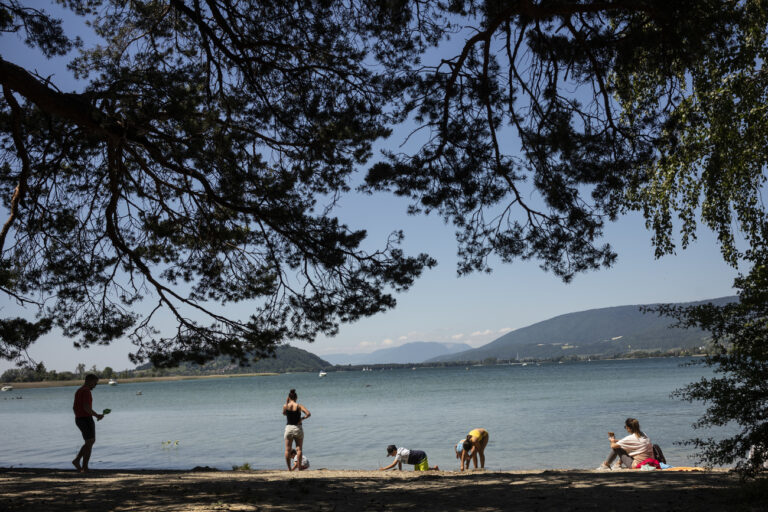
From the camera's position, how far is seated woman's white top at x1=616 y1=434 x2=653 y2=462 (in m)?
9.41

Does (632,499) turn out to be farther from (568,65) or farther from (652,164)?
(568,65)

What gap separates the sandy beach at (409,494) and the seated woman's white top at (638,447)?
273 centimetres

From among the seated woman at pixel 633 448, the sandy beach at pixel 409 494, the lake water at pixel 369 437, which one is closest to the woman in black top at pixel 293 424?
the sandy beach at pixel 409 494

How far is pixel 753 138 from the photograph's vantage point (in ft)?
23.1

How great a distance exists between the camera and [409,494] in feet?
19.2

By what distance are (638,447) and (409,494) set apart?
555 centimetres

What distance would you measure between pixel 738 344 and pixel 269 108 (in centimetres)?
545

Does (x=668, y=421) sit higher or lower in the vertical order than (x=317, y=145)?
lower

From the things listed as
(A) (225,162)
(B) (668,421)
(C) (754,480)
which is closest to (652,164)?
(C) (754,480)

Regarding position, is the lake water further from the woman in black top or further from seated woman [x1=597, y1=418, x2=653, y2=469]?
the woman in black top

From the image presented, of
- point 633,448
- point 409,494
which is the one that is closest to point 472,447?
point 633,448

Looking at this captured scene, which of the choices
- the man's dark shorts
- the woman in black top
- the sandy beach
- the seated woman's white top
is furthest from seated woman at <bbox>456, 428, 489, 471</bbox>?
the man's dark shorts

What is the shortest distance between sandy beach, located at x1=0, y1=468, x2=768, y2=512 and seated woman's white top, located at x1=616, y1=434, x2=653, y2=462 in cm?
273

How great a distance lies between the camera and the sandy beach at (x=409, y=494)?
484cm
